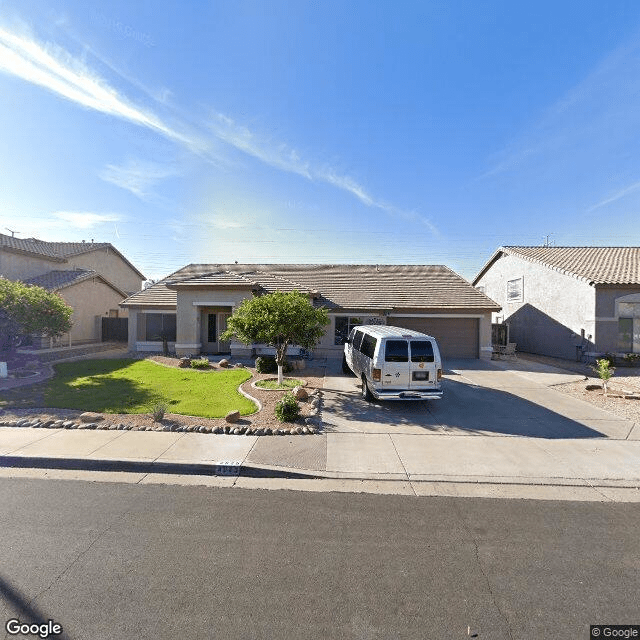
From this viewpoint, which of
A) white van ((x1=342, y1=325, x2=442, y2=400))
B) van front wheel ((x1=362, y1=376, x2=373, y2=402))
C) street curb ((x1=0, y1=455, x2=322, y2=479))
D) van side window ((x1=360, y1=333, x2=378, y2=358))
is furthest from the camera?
van front wheel ((x1=362, y1=376, x2=373, y2=402))

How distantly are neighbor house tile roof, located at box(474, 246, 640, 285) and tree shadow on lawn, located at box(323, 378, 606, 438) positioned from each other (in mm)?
12765

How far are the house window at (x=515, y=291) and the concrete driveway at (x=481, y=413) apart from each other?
41.8 ft

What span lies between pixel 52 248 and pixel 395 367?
33.6m

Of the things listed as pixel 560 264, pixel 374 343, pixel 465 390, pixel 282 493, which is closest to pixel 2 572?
pixel 282 493

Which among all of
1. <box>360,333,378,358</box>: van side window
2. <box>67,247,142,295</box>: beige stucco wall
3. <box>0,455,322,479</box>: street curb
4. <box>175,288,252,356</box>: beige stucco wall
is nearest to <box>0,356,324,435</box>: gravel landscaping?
<box>0,455,322,479</box>: street curb

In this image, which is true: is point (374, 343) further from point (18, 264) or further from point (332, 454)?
point (18, 264)

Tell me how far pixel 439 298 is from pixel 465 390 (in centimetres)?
923

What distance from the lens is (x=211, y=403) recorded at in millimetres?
9555

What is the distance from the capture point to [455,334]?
19.3 m

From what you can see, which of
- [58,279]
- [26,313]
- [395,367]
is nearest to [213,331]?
[26,313]

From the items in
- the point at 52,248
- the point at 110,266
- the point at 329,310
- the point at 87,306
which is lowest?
the point at 329,310

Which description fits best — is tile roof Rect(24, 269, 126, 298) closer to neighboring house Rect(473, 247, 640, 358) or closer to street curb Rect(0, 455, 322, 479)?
street curb Rect(0, 455, 322, 479)

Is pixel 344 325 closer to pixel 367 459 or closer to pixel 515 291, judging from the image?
pixel 367 459

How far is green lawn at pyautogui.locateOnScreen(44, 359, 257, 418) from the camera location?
9125 millimetres
